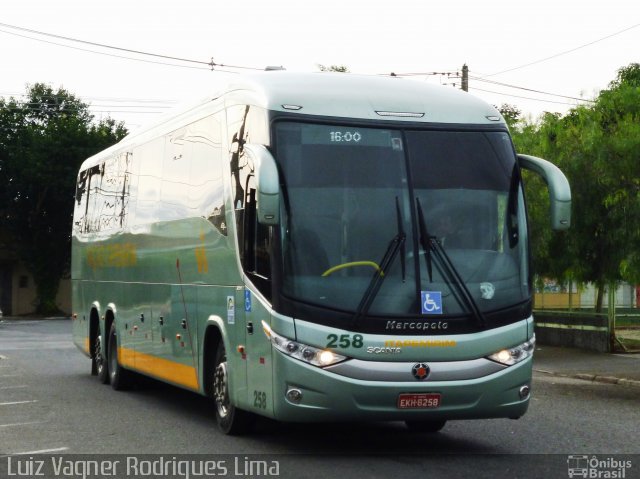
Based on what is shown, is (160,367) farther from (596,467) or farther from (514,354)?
(596,467)

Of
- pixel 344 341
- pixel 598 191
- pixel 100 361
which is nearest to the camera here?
pixel 344 341

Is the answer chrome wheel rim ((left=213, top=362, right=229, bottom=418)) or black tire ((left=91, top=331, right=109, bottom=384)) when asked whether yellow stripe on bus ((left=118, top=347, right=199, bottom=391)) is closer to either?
chrome wheel rim ((left=213, top=362, right=229, bottom=418))

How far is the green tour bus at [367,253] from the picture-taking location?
10.3 m

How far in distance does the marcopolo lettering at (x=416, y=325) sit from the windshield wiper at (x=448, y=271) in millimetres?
306

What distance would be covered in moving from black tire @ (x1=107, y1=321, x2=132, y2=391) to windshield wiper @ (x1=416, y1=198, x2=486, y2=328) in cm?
814

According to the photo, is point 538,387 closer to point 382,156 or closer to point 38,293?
point 382,156

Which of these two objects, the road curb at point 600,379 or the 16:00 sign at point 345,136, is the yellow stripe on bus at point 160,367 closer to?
the 16:00 sign at point 345,136

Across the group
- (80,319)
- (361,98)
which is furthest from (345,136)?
(80,319)

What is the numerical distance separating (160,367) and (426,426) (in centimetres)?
384

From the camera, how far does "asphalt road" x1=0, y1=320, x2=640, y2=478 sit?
1031 cm

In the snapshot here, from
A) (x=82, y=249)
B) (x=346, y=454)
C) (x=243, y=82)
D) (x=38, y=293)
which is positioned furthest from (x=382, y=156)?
(x=38, y=293)

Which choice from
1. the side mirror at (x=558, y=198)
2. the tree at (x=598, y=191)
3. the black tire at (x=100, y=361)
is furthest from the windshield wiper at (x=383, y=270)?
the tree at (x=598, y=191)

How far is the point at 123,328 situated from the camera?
57.0 ft

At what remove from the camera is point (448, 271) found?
34.8ft
